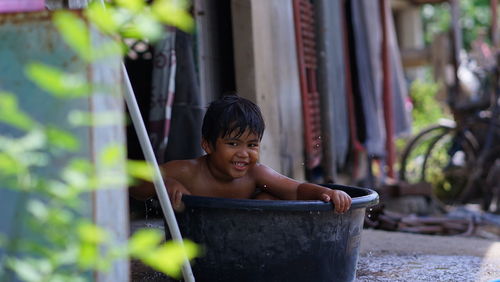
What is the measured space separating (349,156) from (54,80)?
5643 millimetres

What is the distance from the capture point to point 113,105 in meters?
1.43

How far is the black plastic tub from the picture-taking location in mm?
2236

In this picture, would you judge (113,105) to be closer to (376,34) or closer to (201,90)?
(201,90)

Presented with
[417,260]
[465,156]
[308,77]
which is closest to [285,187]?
[417,260]

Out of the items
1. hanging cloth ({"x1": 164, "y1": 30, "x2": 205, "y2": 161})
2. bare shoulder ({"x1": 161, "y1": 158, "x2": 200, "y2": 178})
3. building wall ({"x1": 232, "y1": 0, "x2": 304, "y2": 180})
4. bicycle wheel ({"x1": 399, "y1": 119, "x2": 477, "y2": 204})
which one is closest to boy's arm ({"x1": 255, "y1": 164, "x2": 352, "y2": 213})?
bare shoulder ({"x1": 161, "y1": 158, "x2": 200, "y2": 178})

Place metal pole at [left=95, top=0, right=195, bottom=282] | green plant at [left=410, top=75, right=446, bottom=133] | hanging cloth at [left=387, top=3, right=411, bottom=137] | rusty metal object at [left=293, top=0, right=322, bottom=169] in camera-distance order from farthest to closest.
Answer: green plant at [left=410, top=75, right=446, bottom=133] < hanging cloth at [left=387, top=3, right=411, bottom=137] < rusty metal object at [left=293, top=0, right=322, bottom=169] < metal pole at [left=95, top=0, right=195, bottom=282]

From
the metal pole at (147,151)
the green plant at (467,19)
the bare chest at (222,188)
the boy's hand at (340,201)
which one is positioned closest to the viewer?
the metal pole at (147,151)

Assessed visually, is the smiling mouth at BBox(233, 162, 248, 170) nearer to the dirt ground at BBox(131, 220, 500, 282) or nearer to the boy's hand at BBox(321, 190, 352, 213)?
the boy's hand at BBox(321, 190, 352, 213)

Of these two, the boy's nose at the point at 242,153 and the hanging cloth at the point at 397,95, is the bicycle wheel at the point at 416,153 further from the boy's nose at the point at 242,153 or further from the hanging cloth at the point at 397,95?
the boy's nose at the point at 242,153

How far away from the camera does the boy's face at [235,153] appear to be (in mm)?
2619

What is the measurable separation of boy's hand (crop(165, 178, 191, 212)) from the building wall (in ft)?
5.44

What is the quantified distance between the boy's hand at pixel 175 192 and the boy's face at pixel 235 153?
188 mm

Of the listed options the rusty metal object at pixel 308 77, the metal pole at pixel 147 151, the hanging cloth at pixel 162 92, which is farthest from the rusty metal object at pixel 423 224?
the metal pole at pixel 147 151

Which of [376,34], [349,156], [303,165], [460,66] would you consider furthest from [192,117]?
[460,66]
